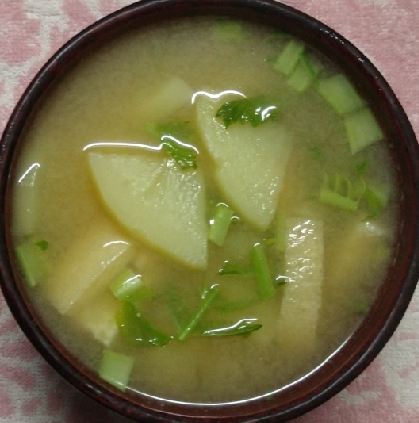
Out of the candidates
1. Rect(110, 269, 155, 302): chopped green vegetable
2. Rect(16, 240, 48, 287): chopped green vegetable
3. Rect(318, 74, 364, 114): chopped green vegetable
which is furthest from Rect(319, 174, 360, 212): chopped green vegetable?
Rect(16, 240, 48, 287): chopped green vegetable

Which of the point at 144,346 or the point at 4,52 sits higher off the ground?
the point at 4,52

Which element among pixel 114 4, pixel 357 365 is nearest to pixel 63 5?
pixel 114 4

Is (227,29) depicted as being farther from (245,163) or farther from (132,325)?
(132,325)

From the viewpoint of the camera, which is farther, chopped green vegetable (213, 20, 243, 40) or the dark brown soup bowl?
chopped green vegetable (213, 20, 243, 40)

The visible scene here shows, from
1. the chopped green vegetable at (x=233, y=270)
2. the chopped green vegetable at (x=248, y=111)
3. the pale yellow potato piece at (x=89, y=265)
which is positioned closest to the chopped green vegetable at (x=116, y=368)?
the pale yellow potato piece at (x=89, y=265)

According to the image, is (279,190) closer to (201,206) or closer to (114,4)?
(201,206)

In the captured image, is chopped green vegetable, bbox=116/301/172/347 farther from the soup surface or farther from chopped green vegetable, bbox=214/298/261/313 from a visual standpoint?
chopped green vegetable, bbox=214/298/261/313
